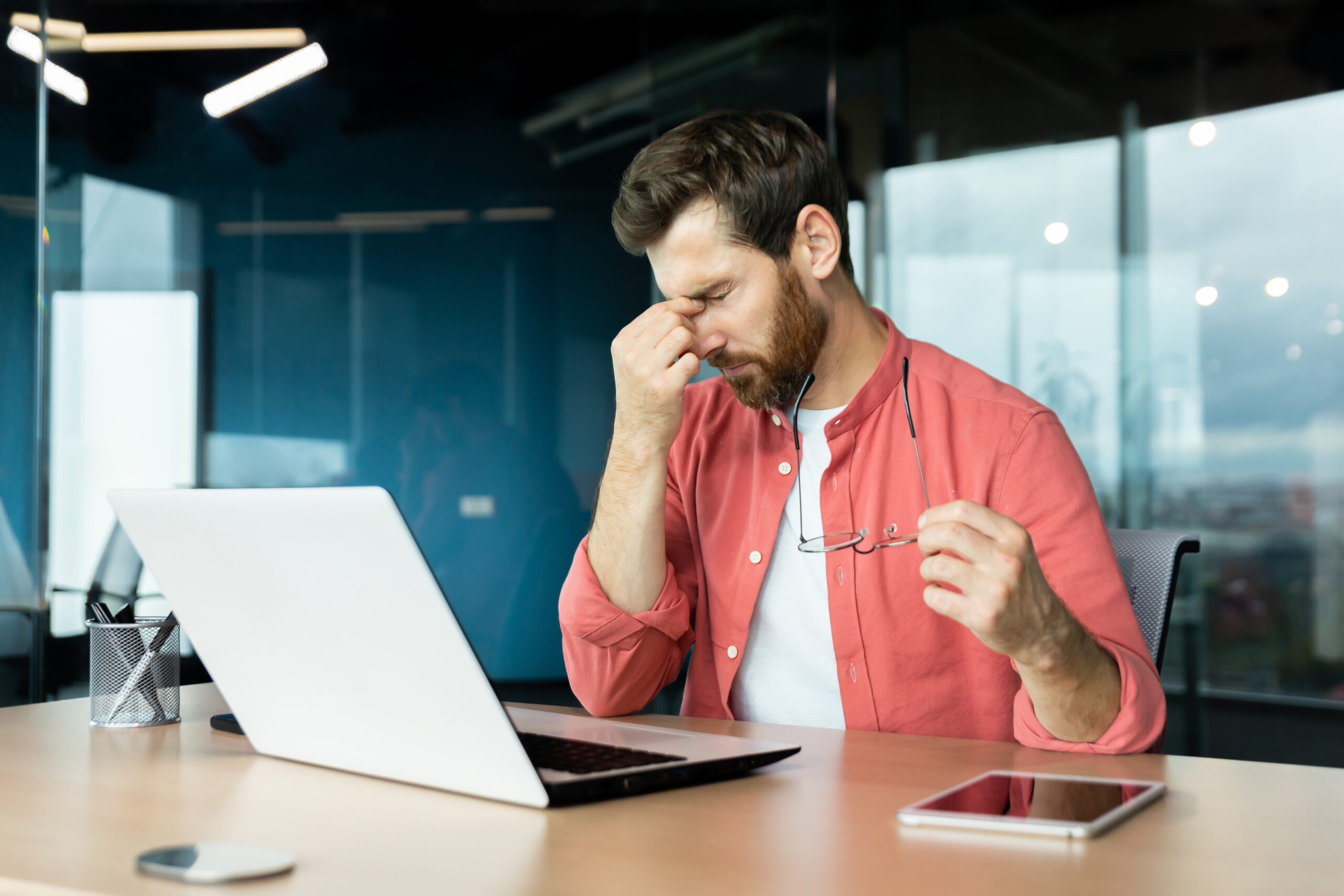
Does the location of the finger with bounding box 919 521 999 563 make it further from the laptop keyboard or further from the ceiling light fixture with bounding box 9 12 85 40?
the ceiling light fixture with bounding box 9 12 85 40

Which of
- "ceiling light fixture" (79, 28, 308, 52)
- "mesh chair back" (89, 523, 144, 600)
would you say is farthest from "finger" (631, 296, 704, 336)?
"ceiling light fixture" (79, 28, 308, 52)

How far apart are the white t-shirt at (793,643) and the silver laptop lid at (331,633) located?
657 mm

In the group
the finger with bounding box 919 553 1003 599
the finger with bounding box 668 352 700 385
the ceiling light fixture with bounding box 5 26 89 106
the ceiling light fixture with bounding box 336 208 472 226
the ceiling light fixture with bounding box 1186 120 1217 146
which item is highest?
the ceiling light fixture with bounding box 5 26 89 106

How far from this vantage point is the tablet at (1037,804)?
785 mm

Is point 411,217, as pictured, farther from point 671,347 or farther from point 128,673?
point 128,673

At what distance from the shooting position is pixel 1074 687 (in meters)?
1.11

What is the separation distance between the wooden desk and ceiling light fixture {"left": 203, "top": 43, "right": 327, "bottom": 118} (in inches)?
123

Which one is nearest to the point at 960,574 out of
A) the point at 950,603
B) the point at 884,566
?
the point at 950,603

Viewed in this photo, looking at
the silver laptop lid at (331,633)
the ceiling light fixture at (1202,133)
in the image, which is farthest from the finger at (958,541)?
the ceiling light fixture at (1202,133)

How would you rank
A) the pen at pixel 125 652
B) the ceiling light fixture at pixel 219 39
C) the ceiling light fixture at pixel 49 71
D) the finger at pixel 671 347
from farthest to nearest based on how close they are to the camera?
1. the ceiling light fixture at pixel 219 39
2. the ceiling light fixture at pixel 49 71
3. the finger at pixel 671 347
4. the pen at pixel 125 652

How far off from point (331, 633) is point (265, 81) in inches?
132

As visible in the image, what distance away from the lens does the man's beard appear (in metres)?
1.55

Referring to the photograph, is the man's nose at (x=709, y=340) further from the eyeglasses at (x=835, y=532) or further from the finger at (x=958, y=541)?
the finger at (x=958, y=541)

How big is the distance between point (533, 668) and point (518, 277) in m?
1.32
